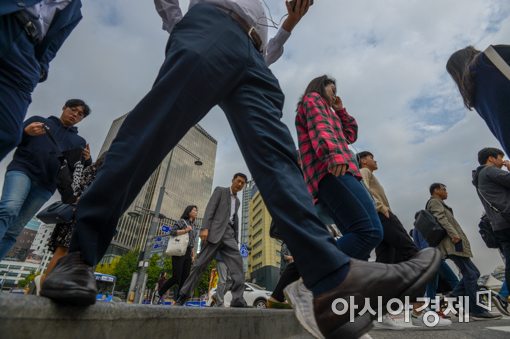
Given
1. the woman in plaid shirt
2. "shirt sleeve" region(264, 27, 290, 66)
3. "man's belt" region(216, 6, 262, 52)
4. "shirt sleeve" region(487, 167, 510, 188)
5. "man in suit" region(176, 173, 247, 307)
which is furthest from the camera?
"man in suit" region(176, 173, 247, 307)

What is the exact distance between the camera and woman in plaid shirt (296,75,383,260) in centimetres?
198

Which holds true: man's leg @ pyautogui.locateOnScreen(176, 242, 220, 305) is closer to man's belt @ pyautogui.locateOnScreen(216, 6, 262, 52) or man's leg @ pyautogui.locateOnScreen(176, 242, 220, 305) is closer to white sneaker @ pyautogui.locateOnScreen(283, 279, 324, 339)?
white sneaker @ pyautogui.locateOnScreen(283, 279, 324, 339)

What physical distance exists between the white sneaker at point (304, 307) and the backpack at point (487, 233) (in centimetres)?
448

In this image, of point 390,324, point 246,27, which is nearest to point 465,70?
point 246,27

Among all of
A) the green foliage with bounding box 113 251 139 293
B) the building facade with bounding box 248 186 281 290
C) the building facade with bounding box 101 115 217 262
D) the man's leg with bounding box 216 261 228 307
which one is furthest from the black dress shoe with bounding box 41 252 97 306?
the building facade with bounding box 248 186 281 290

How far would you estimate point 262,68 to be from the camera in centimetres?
141

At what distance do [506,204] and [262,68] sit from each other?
3.48 meters

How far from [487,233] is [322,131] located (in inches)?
150

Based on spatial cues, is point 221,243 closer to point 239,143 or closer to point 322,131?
point 322,131

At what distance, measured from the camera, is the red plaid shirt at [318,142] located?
80.6 inches

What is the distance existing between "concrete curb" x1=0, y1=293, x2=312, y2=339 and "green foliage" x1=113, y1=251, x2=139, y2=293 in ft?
143

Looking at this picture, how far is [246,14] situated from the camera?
1.42 meters

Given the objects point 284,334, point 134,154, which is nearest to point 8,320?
point 134,154

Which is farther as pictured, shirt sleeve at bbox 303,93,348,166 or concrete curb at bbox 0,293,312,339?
shirt sleeve at bbox 303,93,348,166
